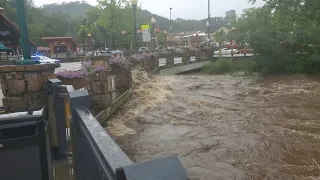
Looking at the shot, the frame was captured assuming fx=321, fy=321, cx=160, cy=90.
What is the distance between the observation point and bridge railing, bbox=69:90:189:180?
44.9 inches

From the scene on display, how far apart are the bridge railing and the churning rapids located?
3.06 m

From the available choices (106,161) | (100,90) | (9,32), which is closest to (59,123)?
(106,161)

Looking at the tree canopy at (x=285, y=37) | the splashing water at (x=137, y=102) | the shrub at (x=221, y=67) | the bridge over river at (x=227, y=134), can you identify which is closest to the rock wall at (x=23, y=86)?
the bridge over river at (x=227, y=134)

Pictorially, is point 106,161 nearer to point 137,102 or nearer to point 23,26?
point 23,26

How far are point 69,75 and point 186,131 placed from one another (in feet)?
10.6

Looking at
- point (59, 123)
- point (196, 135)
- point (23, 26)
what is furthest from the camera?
point (196, 135)

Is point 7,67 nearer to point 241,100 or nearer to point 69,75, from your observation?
point 69,75

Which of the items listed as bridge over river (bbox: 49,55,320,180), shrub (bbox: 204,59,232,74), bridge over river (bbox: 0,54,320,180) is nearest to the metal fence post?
bridge over river (bbox: 0,54,320,180)

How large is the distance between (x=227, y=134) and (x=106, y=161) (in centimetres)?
637

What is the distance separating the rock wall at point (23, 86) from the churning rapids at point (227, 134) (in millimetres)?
2126

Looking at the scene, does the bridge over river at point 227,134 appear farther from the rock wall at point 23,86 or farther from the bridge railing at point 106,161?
the bridge railing at point 106,161

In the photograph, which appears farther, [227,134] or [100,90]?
[100,90]

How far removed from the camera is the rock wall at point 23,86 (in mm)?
4719

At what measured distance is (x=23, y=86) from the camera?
477 cm
